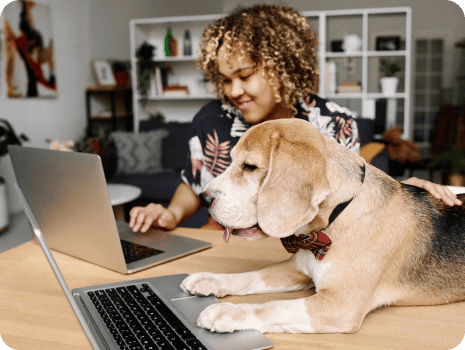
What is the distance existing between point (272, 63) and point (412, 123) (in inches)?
348

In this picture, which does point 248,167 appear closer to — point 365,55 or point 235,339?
point 235,339

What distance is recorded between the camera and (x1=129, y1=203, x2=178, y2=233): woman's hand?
147 cm

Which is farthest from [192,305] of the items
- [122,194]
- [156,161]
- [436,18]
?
[436,18]

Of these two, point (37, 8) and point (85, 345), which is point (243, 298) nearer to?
point (85, 345)

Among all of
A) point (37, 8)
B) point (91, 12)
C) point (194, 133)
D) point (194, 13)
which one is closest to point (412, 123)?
point (194, 13)

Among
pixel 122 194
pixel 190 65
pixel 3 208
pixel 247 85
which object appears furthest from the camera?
pixel 190 65

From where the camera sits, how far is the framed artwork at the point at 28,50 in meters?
4.79

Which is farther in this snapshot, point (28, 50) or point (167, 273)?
point (28, 50)

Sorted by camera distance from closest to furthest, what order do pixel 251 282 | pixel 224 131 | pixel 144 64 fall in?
1. pixel 251 282
2. pixel 224 131
3. pixel 144 64

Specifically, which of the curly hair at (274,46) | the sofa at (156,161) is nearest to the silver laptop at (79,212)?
the curly hair at (274,46)

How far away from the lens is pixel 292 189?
0.86 meters

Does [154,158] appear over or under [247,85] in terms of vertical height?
under

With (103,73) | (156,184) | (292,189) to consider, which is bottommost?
(156,184)

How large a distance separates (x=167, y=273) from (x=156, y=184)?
339 centimetres
